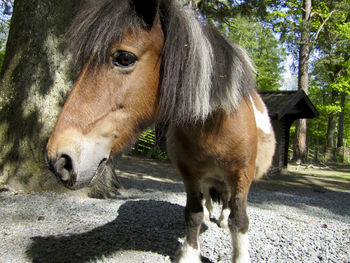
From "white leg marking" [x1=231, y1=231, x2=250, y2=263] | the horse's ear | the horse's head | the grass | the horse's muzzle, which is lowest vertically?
the grass

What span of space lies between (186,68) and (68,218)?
2750 mm

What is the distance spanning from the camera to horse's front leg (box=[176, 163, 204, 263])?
2439 millimetres

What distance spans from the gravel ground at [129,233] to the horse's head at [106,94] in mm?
1460

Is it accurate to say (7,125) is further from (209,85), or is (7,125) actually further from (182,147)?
(209,85)

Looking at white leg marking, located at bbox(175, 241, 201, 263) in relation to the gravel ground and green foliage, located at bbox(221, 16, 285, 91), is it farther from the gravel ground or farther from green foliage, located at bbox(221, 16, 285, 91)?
green foliage, located at bbox(221, 16, 285, 91)

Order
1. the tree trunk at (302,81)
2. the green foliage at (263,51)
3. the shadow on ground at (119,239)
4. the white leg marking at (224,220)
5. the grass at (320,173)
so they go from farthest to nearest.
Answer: the green foliage at (263,51)
the tree trunk at (302,81)
the grass at (320,173)
the white leg marking at (224,220)
the shadow on ground at (119,239)

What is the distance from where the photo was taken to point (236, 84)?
183 centimetres

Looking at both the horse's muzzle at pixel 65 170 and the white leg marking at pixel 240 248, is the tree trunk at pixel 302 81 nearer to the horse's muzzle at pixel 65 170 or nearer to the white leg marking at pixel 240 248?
the white leg marking at pixel 240 248

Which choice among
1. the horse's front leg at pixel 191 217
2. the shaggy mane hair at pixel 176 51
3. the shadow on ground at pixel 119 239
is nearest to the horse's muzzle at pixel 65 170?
the shaggy mane hair at pixel 176 51

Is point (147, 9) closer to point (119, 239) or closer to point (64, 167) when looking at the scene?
point (64, 167)

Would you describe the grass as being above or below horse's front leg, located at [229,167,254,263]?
below

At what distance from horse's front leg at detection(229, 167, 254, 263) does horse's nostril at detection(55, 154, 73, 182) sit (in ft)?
4.66

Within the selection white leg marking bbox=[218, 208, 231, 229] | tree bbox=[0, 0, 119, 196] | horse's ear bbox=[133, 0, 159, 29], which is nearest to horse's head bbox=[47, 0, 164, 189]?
horse's ear bbox=[133, 0, 159, 29]

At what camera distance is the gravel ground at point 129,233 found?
2.51 m
